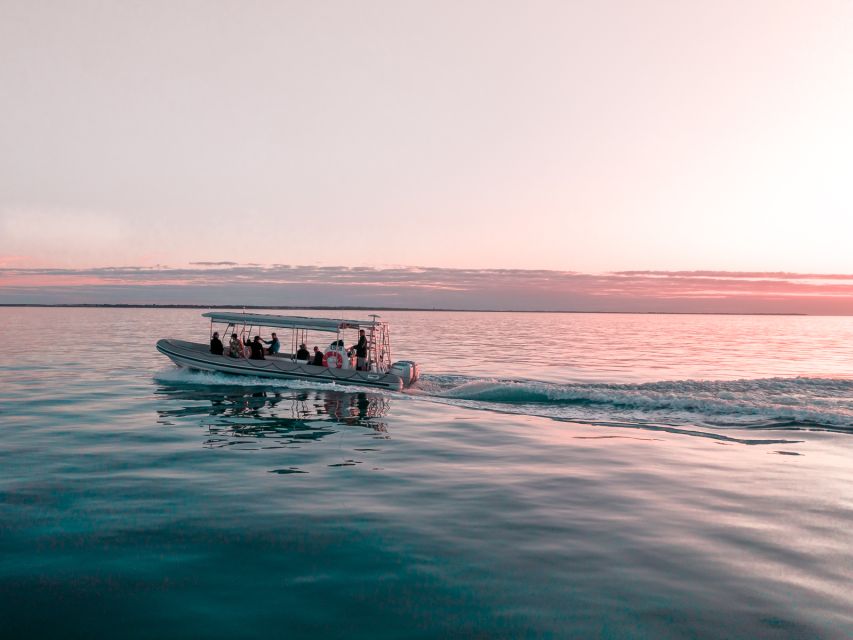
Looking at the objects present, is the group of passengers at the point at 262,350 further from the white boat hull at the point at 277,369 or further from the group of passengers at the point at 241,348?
the white boat hull at the point at 277,369

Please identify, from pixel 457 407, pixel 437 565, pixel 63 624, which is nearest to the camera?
pixel 63 624

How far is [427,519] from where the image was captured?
39.3 ft

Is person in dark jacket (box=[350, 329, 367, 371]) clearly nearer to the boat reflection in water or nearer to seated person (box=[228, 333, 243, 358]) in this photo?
the boat reflection in water

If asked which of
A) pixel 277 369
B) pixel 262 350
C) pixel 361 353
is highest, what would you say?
pixel 262 350

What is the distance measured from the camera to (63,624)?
780 centimetres

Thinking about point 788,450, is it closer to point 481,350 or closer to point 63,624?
point 63,624

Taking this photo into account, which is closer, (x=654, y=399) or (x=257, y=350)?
(x=654, y=399)

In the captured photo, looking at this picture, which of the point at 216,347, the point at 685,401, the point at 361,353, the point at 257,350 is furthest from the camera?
the point at 216,347

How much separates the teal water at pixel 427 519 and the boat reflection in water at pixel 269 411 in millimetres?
206

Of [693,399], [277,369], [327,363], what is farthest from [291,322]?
[693,399]

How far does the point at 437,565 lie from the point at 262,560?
2.76 meters

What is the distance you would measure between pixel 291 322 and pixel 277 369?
2.62 m

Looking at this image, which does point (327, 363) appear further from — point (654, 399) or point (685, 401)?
point (685, 401)

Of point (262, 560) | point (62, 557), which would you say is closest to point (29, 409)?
point (62, 557)
